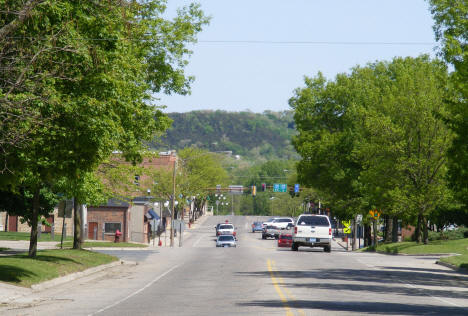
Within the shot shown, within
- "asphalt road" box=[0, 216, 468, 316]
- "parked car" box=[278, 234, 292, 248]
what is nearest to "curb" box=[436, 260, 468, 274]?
"asphalt road" box=[0, 216, 468, 316]

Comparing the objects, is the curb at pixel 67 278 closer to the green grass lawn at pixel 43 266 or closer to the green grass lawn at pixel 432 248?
the green grass lawn at pixel 43 266

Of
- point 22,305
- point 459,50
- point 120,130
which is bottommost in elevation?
point 22,305

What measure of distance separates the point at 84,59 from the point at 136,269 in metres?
14.9

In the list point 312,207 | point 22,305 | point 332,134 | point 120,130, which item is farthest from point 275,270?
point 312,207

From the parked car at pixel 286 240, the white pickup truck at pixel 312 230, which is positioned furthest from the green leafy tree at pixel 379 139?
the white pickup truck at pixel 312 230

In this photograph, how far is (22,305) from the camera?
62.3ft

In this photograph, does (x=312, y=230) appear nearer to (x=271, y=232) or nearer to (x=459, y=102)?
(x=459, y=102)

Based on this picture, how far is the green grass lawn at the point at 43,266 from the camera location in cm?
2378

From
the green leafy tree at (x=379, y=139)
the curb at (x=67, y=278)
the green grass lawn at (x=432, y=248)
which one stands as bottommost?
the curb at (x=67, y=278)

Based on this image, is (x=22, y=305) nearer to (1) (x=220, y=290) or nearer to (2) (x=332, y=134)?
(1) (x=220, y=290)

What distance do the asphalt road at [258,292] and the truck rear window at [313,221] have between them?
904cm

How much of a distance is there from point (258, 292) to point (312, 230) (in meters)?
23.5

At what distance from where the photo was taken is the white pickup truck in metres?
43.5

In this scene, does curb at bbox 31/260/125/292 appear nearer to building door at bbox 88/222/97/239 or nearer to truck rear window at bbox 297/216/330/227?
truck rear window at bbox 297/216/330/227
